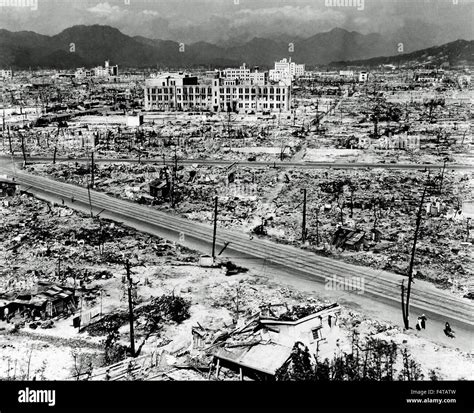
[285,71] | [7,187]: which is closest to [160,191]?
[7,187]

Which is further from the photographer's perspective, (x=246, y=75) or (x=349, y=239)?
(x=246, y=75)

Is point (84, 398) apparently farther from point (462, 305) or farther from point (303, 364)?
point (462, 305)

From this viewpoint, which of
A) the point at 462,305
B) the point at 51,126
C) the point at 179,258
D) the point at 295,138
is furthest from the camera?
the point at 51,126

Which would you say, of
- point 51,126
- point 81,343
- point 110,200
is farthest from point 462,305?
point 51,126

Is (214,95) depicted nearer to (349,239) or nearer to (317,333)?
(349,239)

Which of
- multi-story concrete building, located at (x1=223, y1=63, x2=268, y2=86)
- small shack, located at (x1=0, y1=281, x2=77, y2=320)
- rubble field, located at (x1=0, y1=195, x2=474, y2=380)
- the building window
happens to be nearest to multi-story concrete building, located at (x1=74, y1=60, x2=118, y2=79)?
multi-story concrete building, located at (x1=223, y1=63, x2=268, y2=86)

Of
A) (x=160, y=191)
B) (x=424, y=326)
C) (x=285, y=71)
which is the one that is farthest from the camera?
(x=285, y=71)

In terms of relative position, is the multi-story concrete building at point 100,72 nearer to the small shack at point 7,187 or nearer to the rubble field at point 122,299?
the small shack at point 7,187

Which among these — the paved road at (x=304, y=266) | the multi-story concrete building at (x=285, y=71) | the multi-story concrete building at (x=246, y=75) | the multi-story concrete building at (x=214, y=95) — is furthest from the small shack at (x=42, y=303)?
the multi-story concrete building at (x=285, y=71)
